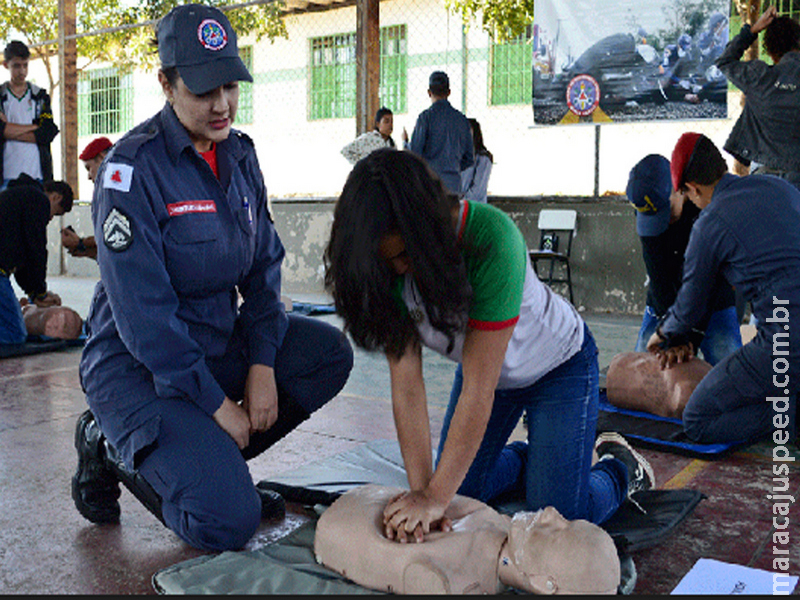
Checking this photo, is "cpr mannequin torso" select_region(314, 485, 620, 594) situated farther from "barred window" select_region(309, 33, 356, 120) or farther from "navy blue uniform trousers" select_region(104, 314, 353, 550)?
Result: "barred window" select_region(309, 33, 356, 120)

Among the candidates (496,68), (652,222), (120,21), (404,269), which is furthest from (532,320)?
(120,21)

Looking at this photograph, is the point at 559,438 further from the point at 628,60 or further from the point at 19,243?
the point at 628,60

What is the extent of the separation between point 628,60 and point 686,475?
4.56 metres

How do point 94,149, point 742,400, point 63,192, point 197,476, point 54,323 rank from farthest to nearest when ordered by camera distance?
1. point 63,192
2. point 54,323
3. point 94,149
4. point 742,400
5. point 197,476

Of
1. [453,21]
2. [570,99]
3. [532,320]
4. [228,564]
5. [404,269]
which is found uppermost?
[453,21]

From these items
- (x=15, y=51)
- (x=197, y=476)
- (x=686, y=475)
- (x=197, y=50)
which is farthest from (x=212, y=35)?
(x=15, y=51)

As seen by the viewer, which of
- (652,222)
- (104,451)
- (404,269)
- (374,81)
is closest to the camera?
(404,269)

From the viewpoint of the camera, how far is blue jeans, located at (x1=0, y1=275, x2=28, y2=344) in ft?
16.1

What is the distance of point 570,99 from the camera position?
6.82 meters

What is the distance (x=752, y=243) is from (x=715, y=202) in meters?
0.20

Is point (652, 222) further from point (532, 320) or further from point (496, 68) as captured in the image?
point (496, 68)

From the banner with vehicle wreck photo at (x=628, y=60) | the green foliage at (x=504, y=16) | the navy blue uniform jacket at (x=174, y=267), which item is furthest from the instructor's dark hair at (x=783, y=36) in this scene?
the green foliage at (x=504, y=16)

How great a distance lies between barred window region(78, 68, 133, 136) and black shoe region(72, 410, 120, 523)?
12.1m

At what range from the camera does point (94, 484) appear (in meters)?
2.34
